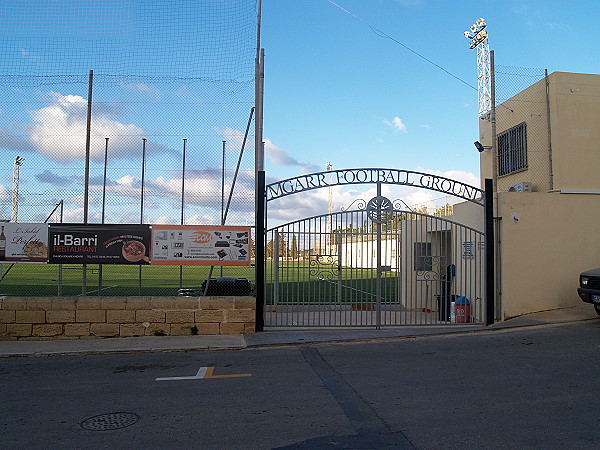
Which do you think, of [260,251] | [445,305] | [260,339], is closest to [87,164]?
[260,251]

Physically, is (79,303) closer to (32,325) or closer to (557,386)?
(32,325)

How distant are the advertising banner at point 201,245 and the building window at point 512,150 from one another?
891 centimetres

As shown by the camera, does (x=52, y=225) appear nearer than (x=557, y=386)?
No

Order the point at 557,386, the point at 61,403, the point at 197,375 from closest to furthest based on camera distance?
the point at 61,403
the point at 557,386
the point at 197,375

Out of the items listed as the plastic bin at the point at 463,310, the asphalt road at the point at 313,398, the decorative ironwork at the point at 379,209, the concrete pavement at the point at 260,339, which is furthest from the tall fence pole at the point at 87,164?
the plastic bin at the point at 463,310

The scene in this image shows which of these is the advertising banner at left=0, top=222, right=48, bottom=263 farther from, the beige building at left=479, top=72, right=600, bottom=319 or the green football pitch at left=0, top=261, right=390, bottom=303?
the beige building at left=479, top=72, right=600, bottom=319

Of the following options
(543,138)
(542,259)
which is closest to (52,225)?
(542,259)

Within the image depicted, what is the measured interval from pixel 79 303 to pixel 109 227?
5.62 ft

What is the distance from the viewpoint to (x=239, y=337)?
430 inches

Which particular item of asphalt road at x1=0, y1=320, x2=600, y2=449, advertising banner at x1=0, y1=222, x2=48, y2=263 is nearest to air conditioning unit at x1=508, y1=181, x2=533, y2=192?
asphalt road at x1=0, y1=320, x2=600, y2=449

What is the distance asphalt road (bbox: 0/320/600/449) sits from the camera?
5.04 metres

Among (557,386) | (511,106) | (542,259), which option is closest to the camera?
(557,386)

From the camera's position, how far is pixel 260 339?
10672 mm

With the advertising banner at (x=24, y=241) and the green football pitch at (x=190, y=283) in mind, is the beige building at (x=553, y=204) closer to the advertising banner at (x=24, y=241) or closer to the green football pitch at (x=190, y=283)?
the green football pitch at (x=190, y=283)
